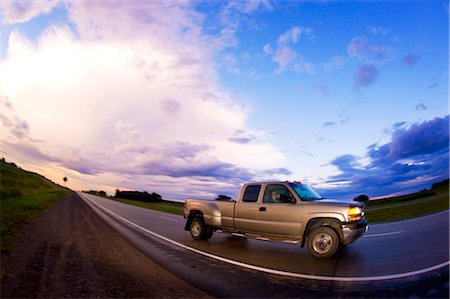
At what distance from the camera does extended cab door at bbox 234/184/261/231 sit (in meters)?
8.74

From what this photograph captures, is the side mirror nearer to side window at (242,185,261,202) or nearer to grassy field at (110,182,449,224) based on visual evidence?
side window at (242,185,261,202)

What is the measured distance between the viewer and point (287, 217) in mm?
7887

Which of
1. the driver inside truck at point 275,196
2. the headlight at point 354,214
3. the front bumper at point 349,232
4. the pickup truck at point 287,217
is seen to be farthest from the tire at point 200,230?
the headlight at point 354,214

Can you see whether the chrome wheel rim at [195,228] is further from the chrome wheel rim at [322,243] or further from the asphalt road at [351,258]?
the chrome wheel rim at [322,243]

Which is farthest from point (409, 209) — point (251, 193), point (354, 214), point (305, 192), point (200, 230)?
point (200, 230)

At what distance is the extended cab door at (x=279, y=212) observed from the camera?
775 cm

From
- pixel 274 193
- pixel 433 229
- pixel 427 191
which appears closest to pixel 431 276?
pixel 274 193

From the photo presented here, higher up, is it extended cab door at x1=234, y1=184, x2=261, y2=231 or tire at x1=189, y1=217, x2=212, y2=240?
extended cab door at x1=234, y1=184, x2=261, y2=231

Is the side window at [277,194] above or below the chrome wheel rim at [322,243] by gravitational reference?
above

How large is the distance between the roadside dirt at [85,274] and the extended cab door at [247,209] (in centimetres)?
326

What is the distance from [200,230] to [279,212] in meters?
3.78

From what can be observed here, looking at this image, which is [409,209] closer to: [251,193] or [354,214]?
[354,214]

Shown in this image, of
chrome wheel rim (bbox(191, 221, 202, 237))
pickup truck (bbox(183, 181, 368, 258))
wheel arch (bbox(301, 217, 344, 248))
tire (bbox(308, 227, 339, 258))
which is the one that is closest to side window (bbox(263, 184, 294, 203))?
pickup truck (bbox(183, 181, 368, 258))

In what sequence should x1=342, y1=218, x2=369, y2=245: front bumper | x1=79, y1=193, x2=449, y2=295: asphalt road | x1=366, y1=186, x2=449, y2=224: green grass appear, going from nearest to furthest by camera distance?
x1=79, y1=193, x2=449, y2=295: asphalt road
x1=342, y1=218, x2=369, y2=245: front bumper
x1=366, y1=186, x2=449, y2=224: green grass
